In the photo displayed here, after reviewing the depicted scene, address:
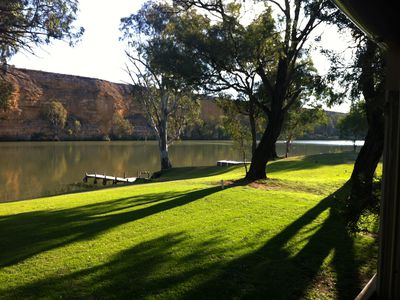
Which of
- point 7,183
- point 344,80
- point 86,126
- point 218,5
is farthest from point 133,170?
point 86,126

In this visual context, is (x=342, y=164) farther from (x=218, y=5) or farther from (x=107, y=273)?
(x=107, y=273)

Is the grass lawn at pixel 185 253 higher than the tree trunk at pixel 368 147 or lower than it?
lower

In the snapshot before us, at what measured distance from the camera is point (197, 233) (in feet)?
22.6

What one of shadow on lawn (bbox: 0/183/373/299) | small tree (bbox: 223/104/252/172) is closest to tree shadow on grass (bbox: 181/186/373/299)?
Answer: shadow on lawn (bbox: 0/183/373/299)

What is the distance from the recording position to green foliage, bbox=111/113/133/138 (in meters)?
85.4

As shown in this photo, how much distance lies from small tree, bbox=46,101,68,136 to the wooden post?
81021 millimetres

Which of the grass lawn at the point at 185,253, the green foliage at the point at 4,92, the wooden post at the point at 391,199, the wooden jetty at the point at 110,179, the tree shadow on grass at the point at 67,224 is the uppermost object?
the green foliage at the point at 4,92

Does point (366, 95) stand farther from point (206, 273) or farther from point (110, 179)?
point (110, 179)

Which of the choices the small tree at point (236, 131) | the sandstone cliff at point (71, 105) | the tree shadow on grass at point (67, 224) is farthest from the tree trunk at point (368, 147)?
the sandstone cliff at point (71, 105)

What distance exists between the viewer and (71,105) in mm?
92375

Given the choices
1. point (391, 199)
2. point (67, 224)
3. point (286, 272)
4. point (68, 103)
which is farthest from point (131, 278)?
point (68, 103)

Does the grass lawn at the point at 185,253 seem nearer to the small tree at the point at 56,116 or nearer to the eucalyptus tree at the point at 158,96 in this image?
the eucalyptus tree at the point at 158,96

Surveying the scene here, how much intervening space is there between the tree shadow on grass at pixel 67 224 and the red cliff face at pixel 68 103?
72.8m

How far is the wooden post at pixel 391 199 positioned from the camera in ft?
10.5
